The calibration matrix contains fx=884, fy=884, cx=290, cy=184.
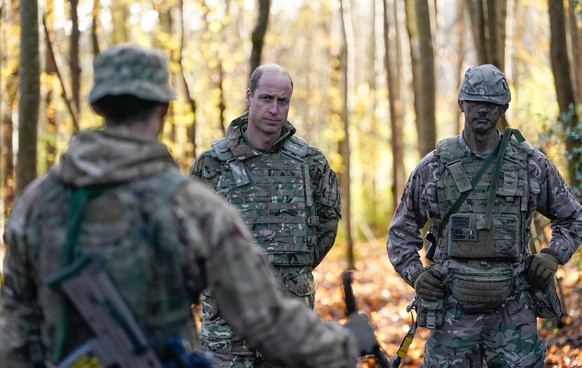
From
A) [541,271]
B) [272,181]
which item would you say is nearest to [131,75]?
[272,181]

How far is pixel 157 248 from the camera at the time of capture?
2.81 m

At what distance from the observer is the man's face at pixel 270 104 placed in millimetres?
5688

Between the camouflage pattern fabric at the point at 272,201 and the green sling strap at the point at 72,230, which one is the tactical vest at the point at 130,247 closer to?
the green sling strap at the point at 72,230

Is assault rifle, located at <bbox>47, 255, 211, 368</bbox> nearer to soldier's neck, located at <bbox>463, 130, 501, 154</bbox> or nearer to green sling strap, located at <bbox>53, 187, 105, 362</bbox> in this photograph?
green sling strap, located at <bbox>53, 187, 105, 362</bbox>

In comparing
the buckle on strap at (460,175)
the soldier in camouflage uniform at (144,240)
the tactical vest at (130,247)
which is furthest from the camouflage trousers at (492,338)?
the tactical vest at (130,247)

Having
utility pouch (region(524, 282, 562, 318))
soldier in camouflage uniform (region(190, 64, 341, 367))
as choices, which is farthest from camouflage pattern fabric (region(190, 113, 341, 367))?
utility pouch (region(524, 282, 562, 318))

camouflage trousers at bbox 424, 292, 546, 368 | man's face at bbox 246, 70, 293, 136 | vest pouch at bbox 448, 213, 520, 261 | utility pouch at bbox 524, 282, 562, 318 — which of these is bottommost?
camouflage trousers at bbox 424, 292, 546, 368

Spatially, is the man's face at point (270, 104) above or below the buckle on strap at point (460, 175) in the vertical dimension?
above

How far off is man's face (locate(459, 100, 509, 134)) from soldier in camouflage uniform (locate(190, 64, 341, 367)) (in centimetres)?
104

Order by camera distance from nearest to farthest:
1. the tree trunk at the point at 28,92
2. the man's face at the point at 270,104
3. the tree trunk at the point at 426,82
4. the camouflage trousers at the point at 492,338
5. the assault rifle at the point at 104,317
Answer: the assault rifle at the point at 104,317, the camouflage trousers at the point at 492,338, the man's face at the point at 270,104, the tree trunk at the point at 28,92, the tree trunk at the point at 426,82

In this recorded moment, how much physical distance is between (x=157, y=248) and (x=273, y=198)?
2.84 metres

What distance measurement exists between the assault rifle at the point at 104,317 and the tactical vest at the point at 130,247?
1.6 inches

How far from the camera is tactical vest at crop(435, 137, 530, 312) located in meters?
5.29

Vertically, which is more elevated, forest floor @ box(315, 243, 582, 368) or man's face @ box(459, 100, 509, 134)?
man's face @ box(459, 100, 509, 134)
